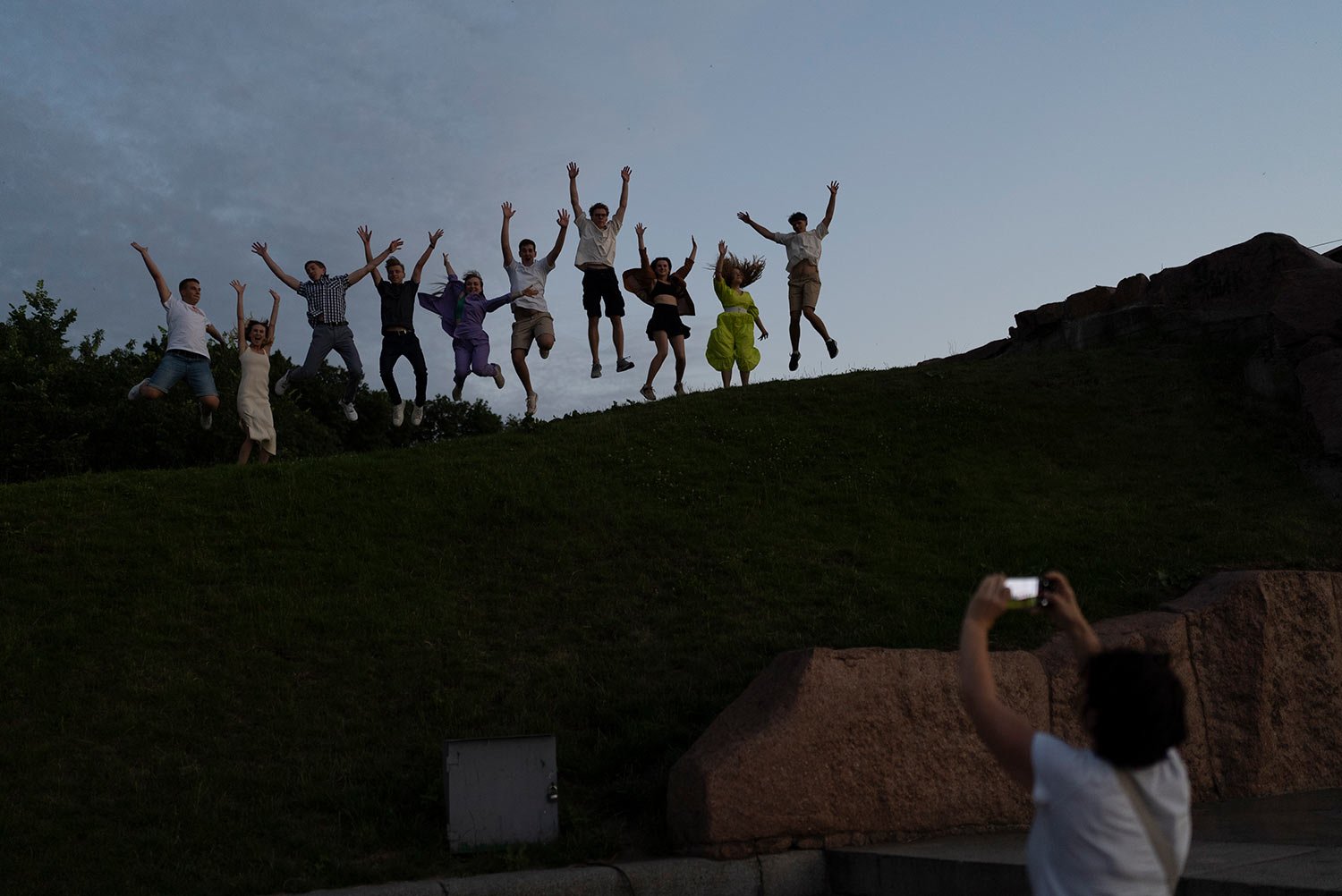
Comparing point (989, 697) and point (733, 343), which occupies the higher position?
point (733, 343)

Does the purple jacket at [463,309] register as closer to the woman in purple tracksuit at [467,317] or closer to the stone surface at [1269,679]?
the woman in purple tracksuit at [467,317]

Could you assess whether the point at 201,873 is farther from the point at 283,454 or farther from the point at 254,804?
the point at 283,454

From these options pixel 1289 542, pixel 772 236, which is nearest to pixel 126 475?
pixel 772 236

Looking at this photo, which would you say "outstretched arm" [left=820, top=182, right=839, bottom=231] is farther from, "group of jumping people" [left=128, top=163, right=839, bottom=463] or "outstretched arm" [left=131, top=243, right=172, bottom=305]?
"outstretched arm" [left=131, top=243, right=172, bottom=305]

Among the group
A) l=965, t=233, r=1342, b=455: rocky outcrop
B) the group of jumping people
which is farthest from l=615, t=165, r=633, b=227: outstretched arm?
l=965, t=233, r=1342, b=455: rocky outcrop

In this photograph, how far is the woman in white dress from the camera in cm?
1511

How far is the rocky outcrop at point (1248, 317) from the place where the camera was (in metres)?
15.1

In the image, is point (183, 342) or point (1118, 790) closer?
point (1118, 790)

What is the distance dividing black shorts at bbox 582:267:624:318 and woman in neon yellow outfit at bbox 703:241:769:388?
236 cm

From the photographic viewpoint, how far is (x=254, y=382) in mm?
15164

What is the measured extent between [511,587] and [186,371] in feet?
21.0

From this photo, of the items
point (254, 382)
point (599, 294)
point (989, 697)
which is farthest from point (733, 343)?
point (989, 697)

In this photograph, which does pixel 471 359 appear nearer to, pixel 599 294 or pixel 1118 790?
pixel 599 294

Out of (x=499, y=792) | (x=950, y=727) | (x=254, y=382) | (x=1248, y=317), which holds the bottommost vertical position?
(x=499, y=792)
